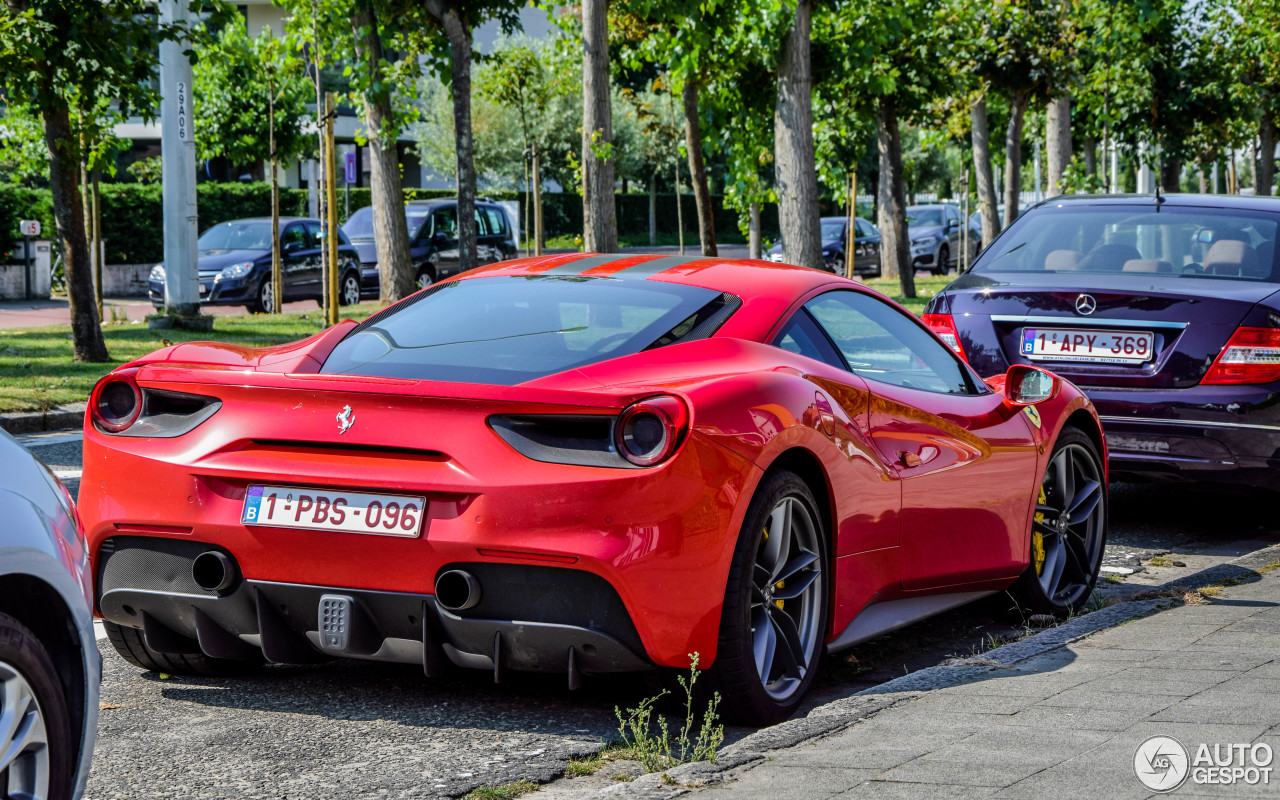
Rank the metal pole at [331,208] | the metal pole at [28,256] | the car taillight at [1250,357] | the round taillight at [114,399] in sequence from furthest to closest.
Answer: the metal pole at [28,256]
the metal pole at [331,208]
the car taillight at [1250,357]
the round taillight at [114,399]

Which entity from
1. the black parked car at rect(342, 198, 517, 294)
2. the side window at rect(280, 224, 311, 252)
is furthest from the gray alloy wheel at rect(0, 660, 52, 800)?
the black parked car at rect(342, 198, 517, 294)

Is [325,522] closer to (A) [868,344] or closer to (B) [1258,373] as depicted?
(A) [868,344]

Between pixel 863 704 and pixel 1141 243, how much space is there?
469cm

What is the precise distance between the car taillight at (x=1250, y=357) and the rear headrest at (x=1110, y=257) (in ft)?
3.09

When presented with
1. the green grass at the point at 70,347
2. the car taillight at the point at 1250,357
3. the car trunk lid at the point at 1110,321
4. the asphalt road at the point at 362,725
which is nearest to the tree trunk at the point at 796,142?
the green grass at the point at 70,347

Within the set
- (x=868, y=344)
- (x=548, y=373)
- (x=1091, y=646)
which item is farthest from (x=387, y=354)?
(x=1091, y=646)

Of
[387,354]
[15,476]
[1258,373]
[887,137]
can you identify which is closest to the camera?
[15,476]

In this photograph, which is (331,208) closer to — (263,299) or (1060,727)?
(263,299)

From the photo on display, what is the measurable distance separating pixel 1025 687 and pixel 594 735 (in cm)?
118

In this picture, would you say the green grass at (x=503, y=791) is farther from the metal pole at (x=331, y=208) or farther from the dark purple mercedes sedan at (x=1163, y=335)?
the metal pole at (x=331, y=208)

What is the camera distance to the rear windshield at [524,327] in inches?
170

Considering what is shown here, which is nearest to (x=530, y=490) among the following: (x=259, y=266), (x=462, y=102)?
(x=462, y=102)

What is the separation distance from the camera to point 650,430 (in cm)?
396

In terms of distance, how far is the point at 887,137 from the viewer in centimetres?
2662
